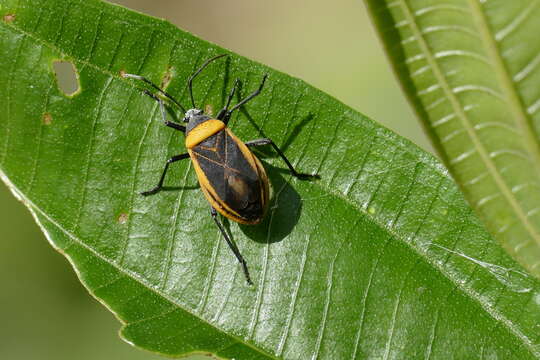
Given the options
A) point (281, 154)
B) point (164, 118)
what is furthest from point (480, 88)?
point (164, 118)

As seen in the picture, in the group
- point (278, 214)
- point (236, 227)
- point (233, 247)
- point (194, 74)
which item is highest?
point (194, 74)

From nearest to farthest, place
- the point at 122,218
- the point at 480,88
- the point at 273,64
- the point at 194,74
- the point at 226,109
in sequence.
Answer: the point at 480,88 < the point at 122,218 < the point at 194,74 < the point at 226,109 < the point at 273,64

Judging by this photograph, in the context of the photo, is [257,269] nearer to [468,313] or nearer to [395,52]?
[468,313]

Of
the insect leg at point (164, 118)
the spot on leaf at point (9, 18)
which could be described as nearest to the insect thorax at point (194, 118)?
the insect leg at point (164, 118)

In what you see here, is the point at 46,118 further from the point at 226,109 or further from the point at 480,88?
the point at 480,88

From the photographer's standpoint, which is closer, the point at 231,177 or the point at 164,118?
the point at 164,118

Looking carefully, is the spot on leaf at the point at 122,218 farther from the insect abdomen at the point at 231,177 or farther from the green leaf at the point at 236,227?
the insect abdomen at the point at 231,177

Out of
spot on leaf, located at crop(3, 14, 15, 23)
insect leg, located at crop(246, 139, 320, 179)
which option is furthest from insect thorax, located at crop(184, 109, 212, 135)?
spot on leaf, located at crop(3, 14, 15, 23)

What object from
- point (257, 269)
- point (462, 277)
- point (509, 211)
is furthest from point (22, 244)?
point (509, 211)
